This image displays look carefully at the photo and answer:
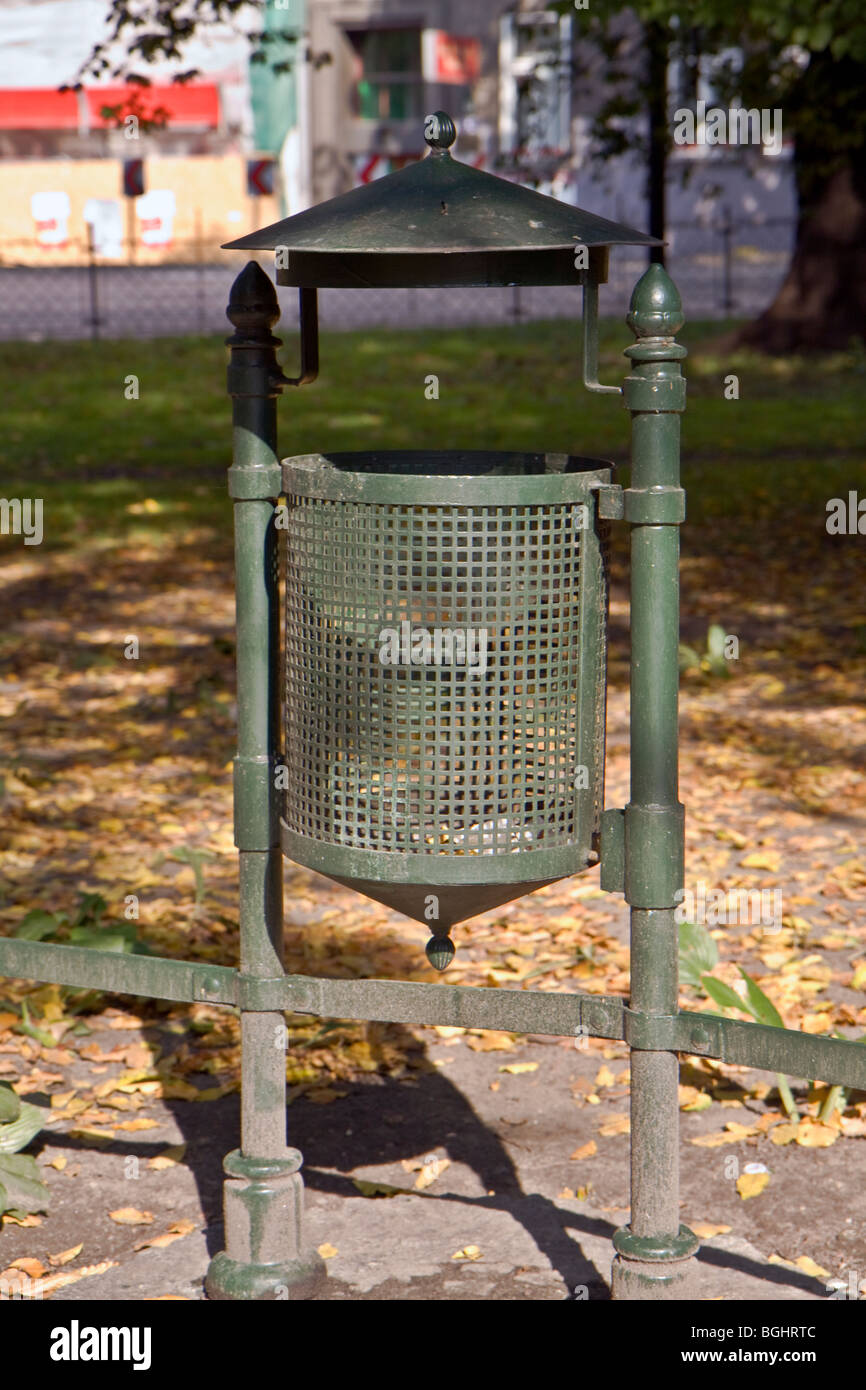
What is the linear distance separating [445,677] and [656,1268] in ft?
3.32

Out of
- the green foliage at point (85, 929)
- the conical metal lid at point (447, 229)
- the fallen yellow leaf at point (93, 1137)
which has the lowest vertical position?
the fallen yellow leaf at point (93, 1137)

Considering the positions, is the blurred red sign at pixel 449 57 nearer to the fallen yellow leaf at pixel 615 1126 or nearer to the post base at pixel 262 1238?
the fallen yellow leaf at pixel 615 1126

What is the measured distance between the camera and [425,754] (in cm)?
287

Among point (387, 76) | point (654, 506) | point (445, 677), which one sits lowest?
point (445, 677)

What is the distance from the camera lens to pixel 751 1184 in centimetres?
346

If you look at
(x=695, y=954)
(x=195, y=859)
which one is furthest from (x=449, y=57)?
(x=695, y=954)

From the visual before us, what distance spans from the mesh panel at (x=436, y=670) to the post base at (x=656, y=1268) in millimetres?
664

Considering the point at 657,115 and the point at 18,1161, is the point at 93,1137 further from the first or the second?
the point at 657,115

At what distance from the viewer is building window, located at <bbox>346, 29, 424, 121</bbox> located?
44500 mm

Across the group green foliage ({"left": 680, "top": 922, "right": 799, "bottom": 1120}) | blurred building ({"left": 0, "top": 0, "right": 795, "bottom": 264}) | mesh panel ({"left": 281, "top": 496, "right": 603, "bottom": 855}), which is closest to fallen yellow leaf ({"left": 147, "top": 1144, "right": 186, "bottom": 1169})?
mesh panel ({"left": 281, "top": 496, "right": 603, "bottom": 855})

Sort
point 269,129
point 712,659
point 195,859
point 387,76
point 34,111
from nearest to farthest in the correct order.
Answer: point 195,859
point 712,659
point 34,111
point 269,129
point 387,76

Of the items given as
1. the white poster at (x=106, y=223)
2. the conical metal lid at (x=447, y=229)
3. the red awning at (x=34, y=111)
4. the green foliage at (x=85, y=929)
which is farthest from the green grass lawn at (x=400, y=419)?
the red awning at (x=34, y=111)

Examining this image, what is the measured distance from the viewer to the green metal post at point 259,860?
301cm

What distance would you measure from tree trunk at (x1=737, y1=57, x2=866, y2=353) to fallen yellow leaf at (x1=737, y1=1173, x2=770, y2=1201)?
1388 centimetres
